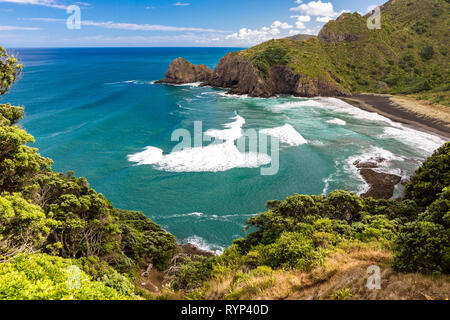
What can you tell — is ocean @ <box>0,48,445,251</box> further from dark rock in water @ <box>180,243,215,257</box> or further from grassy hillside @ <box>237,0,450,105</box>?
grassy hillside @ <box>237,0,450,105</box>

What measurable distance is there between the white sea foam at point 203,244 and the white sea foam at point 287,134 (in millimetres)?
27454

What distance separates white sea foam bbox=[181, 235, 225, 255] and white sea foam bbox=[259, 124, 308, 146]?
27.5 meters

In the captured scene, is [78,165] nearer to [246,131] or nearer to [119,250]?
[119,250]

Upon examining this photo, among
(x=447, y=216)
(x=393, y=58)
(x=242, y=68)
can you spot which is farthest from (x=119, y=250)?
(x=393, y=58)

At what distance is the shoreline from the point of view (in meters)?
53.0

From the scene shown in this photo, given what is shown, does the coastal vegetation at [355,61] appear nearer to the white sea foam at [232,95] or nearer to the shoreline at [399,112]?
the white sea foam at [232,95]

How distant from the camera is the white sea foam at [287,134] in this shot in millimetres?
46453

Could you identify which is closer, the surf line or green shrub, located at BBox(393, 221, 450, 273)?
green shrub, located at BBox(393, 221, 450, 273)

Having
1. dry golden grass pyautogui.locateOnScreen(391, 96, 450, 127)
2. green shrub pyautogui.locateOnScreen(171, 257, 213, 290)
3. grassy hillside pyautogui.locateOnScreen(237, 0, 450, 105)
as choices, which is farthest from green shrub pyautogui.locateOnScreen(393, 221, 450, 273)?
grassy hillside pyautogui.locateOnScreen(237, 0, 450, 105)

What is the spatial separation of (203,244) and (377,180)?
24.5 metres

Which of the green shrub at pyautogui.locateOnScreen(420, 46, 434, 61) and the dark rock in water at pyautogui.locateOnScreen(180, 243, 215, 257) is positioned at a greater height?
the green shrub at pyautogui.locateOnScreen(420, 46, 434, 61)

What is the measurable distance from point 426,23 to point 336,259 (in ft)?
479

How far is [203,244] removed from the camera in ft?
79.0

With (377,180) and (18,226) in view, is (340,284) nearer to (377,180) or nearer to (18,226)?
(18,226)
